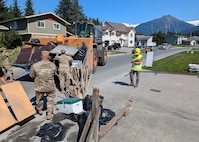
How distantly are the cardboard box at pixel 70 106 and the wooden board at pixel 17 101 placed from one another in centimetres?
75

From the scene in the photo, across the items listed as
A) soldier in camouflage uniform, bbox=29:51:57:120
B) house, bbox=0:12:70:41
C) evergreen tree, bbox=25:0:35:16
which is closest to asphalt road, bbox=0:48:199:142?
soldier in camouflage uniform, bbox=29:51:57:120

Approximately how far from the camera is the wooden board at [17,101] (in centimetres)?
447

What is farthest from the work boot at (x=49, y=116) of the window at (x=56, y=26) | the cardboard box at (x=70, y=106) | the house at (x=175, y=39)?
the house at (x=175, y=39)

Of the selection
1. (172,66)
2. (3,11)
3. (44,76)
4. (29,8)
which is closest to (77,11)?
(29,8)

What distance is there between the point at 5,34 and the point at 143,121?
29.4 meters

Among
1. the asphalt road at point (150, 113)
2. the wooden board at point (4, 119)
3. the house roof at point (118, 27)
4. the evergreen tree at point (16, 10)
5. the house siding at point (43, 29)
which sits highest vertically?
the evergreen tree at point (16, 10)

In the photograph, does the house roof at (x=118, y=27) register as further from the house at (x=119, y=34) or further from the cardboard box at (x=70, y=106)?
the cardboard box at (x=70, y=106)

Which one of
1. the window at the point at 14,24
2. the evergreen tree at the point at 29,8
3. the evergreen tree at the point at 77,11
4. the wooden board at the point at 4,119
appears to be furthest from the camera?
the evergreen tree at the point at 29,8

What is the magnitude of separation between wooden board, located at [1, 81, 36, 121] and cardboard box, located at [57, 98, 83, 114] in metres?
0.75

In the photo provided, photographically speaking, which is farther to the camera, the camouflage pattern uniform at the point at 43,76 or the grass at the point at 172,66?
the grass at the point at 172,66

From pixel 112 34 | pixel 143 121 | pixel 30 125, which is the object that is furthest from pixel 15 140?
pixel 112 34

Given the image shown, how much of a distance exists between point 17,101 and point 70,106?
130 cm

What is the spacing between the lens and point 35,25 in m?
32.8

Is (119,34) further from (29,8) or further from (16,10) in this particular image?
(16,10)
